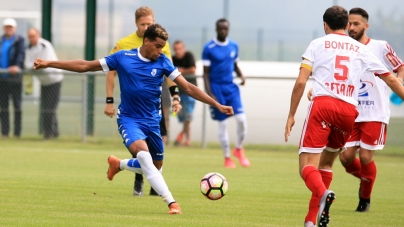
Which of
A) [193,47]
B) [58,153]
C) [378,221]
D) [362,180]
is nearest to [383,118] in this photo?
[362,180]

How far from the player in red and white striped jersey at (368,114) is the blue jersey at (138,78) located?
90.2 inches

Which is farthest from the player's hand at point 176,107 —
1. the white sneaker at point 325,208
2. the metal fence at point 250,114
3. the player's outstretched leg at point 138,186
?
the metal fence at point 250,114

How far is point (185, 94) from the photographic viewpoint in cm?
1995

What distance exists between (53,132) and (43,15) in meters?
3.03

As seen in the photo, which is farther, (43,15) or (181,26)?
(181,26)

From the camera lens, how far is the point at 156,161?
9711 mm

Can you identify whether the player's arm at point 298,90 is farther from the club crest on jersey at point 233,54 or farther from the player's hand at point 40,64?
the club crest on jersey at point 233,54

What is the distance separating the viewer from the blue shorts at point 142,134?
353 inches

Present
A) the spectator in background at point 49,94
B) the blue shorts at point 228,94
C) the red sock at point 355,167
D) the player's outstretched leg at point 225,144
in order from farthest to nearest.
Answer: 1. the spectator in background at point 49,94
2. the blue shorts at point 228,94
3. the player's outstretched leg at point 225,144
4. the red sock at point 355,167

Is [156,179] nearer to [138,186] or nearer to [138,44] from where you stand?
[138,186]

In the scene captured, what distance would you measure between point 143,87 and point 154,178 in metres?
1.04

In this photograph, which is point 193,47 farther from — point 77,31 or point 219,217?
point 219,217

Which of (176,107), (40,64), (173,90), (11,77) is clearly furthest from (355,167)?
(11,77)

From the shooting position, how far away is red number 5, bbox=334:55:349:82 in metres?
7.93
